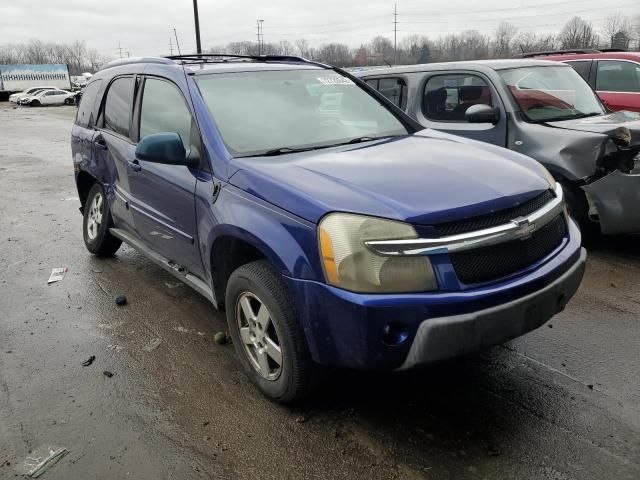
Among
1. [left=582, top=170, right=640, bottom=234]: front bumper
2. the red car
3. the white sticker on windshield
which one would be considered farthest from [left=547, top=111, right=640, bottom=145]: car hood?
the red car

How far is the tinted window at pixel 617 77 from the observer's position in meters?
8.41

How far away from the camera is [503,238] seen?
254cm

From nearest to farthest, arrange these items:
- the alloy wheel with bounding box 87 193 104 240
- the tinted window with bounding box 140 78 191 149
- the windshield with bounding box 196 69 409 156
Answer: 1. the windshield with bounding box 196 69 409 156
2. the tinted window with bounding box 140 78 191 149
3. the alloy wheel with bounding box 87 193 104 240

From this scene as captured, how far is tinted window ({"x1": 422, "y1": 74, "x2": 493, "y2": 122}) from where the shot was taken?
19.3 feet

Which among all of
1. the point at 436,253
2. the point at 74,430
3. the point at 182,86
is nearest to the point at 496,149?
the point at 436,253

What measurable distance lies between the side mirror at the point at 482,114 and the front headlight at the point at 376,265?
3.41 m

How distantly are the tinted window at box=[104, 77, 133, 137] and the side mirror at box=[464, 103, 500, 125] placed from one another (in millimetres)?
3130

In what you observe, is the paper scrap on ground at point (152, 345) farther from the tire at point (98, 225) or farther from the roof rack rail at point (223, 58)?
the roof rack rail at point (223, 58)

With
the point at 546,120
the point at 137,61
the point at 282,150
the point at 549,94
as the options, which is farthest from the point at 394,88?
the point at 282,150

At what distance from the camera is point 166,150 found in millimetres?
3275

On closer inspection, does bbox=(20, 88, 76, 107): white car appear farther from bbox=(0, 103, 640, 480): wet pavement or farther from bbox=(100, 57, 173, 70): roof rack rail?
bbox=(0, 103, 640, 480): wet pavement

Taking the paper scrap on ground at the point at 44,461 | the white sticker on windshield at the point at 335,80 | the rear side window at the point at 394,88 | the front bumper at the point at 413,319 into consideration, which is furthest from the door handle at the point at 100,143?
the rear side window at the point at 394,88

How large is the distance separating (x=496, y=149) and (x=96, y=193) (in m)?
3.77

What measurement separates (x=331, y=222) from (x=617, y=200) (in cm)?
336
